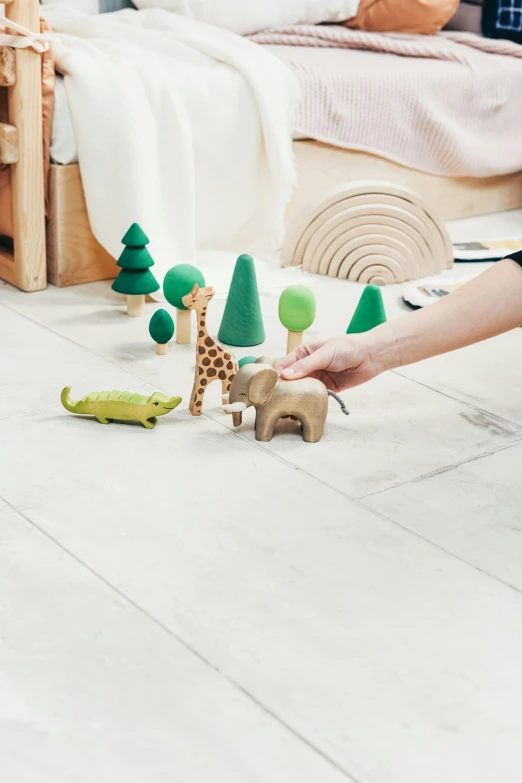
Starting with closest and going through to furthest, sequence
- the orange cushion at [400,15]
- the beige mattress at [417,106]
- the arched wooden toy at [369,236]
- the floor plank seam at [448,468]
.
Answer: the floor plank seam at [448,468]
the arched wooden toy at [369,236]
the beige mattress at [417,106]
the orange cushion at [400,15]

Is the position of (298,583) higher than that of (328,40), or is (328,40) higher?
(328,40)

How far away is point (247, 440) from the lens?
145cm

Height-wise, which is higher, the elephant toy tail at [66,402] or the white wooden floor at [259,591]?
the elephant toy tail at [66,402]

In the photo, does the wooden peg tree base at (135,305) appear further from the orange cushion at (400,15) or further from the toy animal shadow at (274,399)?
the orange cushion at (400,15)

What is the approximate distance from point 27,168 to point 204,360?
784 mm

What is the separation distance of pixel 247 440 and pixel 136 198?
81cm

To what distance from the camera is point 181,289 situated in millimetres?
1778

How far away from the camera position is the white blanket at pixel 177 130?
2.04 meters

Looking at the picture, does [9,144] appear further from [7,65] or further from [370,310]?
[370,310]

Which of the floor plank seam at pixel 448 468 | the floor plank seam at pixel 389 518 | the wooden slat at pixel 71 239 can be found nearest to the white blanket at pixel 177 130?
the wooden slat at pixel 71 239

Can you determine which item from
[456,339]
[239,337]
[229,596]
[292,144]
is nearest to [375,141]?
[292,144]

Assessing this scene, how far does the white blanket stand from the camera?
204cm

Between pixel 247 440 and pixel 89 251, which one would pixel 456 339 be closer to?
pixel 247 440

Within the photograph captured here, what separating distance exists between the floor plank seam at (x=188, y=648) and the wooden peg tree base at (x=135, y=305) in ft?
2.58
